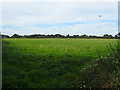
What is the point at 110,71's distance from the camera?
1173 centimetres

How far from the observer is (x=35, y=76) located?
1312 cm

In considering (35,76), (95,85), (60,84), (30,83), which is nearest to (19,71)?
(35,76)

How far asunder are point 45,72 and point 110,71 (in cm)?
353

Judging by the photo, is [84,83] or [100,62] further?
[100,62]

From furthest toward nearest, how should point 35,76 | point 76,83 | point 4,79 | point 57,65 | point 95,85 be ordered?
point 57,65 < point 35,76 < point 4,79 < point 76,83 < point 95,85

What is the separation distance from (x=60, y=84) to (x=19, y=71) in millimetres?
3172

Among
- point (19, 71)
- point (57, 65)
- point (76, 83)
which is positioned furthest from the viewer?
point (57, 65)

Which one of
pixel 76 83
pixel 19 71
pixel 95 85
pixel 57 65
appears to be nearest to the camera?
pixel 95 85

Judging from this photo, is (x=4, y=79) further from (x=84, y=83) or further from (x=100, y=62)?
(x=100, y=62)

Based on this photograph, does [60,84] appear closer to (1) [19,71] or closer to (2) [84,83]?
(2) [84,83]

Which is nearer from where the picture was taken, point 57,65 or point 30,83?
point 30,83

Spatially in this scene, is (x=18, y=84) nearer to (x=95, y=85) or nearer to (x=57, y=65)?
(x=95, y=85)

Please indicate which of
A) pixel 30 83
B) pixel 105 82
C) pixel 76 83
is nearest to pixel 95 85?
pixel 105 82

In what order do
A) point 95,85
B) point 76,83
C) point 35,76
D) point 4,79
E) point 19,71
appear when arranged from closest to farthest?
1. point 95,85
2. point 76,83
3. point 4,79
4. point 35,76
5. point 19,71
